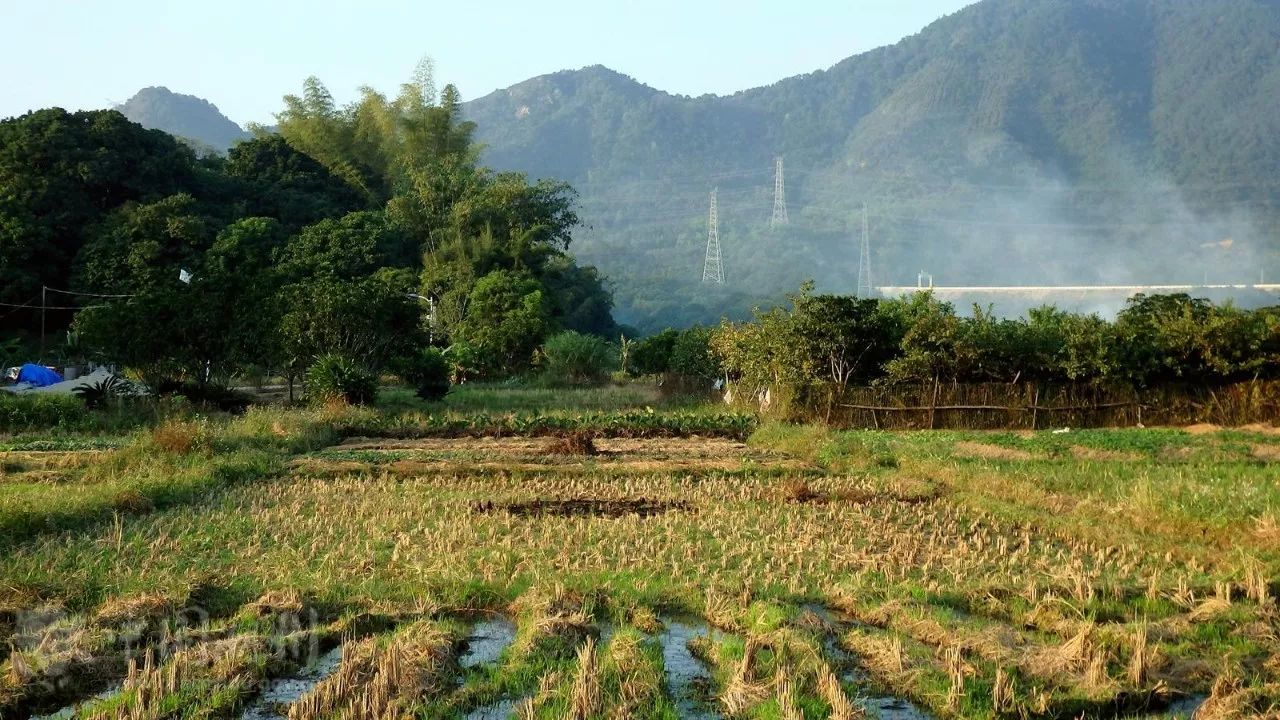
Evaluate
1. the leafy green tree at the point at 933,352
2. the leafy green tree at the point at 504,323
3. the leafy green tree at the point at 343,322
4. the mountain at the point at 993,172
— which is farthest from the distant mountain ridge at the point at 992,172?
the leafy green tree at the point at 933,352

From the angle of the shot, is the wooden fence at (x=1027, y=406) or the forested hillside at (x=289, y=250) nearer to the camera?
the wooden fence at (x=1027, y=406)

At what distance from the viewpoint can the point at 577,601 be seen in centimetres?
805

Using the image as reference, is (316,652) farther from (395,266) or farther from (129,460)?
(395,266)

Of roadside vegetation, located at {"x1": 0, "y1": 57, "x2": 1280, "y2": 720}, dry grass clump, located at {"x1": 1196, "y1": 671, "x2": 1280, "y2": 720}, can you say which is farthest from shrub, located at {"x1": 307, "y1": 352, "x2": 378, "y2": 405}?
dry grass clump, located at {"x1": 1196, "y1": 671, "x2": 1280, "y2": 720}

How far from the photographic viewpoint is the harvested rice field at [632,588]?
6277mm

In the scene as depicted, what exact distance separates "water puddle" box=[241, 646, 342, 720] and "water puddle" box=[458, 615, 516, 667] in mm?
813

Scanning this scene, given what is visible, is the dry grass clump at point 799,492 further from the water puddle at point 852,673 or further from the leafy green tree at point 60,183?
the leafy green tree at point 60,183

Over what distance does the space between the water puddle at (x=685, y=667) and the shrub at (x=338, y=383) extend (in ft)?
60.7

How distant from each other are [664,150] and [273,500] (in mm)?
182019

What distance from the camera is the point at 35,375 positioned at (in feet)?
105

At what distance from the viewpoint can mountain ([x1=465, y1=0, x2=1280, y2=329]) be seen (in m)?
118

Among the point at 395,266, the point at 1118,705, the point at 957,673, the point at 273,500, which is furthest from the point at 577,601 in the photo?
the point at 395,266

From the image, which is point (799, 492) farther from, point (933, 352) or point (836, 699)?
point (933, 352)

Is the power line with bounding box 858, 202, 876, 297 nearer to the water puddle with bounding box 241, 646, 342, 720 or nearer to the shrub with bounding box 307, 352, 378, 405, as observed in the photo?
the shrub with bounding box 307, 352, 378, 405
